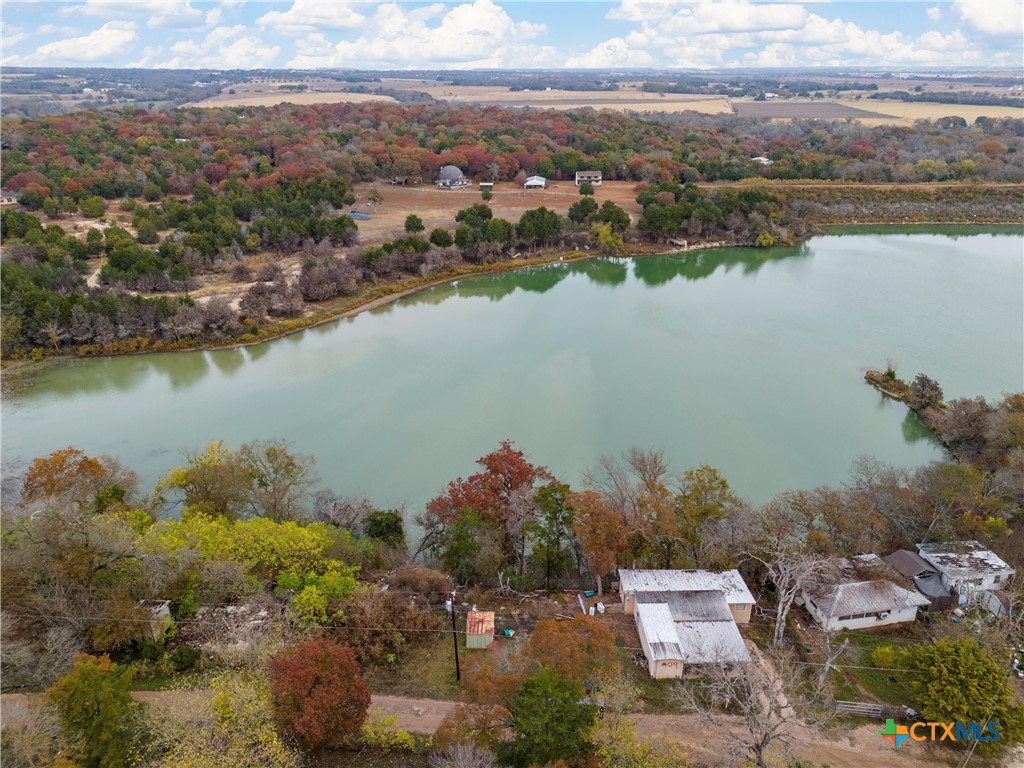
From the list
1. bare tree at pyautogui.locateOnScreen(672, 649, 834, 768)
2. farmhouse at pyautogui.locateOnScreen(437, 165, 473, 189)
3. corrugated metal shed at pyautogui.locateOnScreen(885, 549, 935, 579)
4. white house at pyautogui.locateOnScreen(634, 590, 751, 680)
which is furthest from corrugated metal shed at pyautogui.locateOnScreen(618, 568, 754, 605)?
farmhouse at pyautogui.locateOnScreen(437, 165, 473, 189)

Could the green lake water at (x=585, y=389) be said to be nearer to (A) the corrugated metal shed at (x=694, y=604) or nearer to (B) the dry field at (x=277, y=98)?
(A) the corrugated metal shed at (x=694, y=604)

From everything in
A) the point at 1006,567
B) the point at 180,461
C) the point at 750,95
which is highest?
the point at 750,95

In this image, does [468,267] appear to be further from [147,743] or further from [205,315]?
[147,743]

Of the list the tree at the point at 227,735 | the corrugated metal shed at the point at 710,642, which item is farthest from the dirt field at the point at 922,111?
the tree at the point at 227,735

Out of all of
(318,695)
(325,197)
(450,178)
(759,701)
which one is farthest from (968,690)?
(450,178)

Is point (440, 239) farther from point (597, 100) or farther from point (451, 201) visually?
point (597, 100)

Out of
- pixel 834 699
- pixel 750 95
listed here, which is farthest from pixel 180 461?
pixel 750 95

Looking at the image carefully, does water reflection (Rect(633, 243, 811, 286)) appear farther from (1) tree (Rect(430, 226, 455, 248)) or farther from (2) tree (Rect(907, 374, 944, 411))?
(2) tree (Rect(907, 374, 944, 411))
